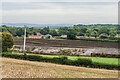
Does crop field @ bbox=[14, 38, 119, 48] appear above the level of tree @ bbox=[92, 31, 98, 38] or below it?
below

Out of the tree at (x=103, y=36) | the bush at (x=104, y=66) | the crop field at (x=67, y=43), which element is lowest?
the bush at (x=104, y=66)

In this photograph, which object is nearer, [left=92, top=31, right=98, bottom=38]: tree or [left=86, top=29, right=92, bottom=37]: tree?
[left=92, top=31, right=98, bottom=38]: tree

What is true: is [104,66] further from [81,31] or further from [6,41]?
[81,31]

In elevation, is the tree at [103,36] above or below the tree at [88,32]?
Answer: below

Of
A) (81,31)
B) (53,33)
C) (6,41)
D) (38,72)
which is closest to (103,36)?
(81,31)

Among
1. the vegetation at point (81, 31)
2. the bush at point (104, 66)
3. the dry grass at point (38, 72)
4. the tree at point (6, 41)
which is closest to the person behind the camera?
the dry grass at point (38, 72)

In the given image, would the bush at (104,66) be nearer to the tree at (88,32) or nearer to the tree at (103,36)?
the tree at (103,36)

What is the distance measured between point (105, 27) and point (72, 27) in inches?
271

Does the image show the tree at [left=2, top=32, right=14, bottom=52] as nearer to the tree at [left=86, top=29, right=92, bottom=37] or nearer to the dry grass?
the dry grass

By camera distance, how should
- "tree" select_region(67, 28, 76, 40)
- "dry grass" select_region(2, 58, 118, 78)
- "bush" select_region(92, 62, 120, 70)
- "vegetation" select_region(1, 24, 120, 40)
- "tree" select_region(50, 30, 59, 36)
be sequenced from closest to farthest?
"dry grass" select_region(2, 58, 118, 78)
"bush" select_region(92, 62, 120, 70)
"vegetation" select_region(1, 24, 120, 40)
"tree" select_region(50, 30, 59, 36)
"tree" select_region(67, 28, 76, 40)

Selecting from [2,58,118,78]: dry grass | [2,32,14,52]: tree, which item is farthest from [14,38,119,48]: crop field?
[2,58,118,78]: dry grass

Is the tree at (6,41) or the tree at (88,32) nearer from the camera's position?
the tree at (6,41)

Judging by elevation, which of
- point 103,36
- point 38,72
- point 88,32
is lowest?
point 38,72

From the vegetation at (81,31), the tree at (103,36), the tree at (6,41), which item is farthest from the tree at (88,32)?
the tree at (6,41)
